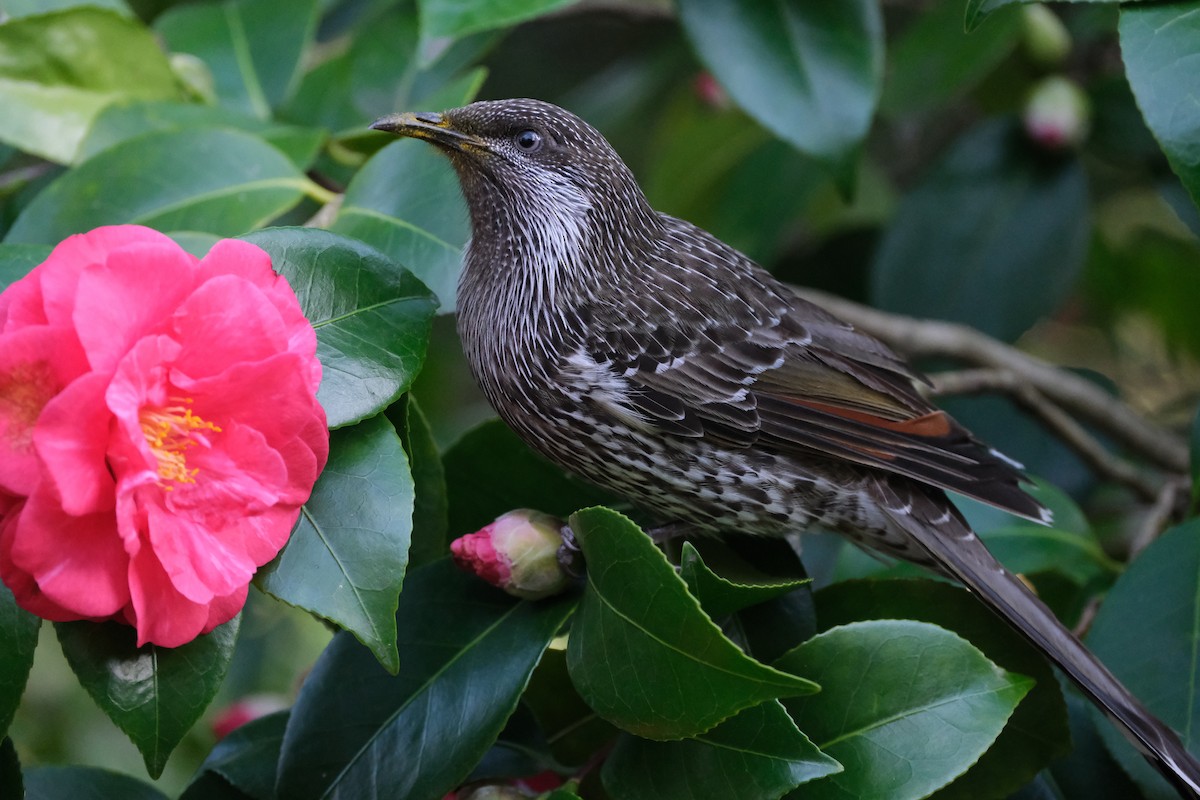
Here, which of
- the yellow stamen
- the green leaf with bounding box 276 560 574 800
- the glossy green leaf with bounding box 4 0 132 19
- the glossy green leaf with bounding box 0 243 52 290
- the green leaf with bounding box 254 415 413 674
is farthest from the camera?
the glossy green leaf with bounding box 4 0 132 19

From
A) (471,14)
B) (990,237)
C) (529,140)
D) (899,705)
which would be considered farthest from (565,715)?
(990,237)

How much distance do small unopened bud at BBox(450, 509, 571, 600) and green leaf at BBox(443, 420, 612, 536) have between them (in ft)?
1.23

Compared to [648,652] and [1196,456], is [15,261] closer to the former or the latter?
[648,652]

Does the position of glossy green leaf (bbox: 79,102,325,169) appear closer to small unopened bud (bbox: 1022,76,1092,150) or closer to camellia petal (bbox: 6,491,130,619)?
camellia petal (bbox: 6,491,130,619)

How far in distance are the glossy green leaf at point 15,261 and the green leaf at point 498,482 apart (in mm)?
870

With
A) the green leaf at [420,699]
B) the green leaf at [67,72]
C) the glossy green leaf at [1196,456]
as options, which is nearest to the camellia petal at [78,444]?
the green leaf at [420,699]

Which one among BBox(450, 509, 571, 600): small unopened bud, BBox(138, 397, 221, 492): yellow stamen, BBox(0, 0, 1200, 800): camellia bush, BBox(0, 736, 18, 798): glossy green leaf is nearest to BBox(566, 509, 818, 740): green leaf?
BBox(0, 0, 1200, 800): camellia bush

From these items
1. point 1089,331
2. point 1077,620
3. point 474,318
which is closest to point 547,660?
point 474,318

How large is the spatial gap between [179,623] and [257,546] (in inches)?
5.2

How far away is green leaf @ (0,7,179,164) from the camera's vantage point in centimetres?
252

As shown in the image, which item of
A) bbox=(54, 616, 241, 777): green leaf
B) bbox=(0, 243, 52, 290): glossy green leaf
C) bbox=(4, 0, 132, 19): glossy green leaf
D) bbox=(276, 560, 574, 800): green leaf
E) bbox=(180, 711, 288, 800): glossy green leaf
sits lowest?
bbox=(180, 711, 288, 800): glossy green leaf

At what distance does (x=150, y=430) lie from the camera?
1.43m

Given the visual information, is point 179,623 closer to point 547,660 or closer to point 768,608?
point 547,660

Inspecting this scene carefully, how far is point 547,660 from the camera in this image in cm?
203
